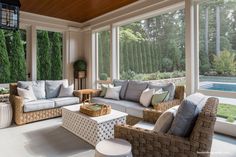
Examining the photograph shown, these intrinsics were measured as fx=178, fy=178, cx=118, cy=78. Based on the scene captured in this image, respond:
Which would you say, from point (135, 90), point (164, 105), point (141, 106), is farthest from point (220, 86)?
Result: point (135, 90)

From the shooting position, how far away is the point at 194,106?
→ 1629 millimetres

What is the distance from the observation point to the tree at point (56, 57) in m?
5.84

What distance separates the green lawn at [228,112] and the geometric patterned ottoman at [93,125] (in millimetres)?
1861

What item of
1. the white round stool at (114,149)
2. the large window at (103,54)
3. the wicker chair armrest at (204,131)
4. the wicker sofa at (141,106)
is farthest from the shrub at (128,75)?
the wicker chair armrest at (204,131)

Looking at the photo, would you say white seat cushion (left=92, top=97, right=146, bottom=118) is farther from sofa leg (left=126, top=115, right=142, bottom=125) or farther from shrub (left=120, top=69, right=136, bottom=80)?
shrub (left=120, top=69, right=136, bottom=80)

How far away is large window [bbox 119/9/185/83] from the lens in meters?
3.88

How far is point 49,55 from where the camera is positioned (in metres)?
5.75

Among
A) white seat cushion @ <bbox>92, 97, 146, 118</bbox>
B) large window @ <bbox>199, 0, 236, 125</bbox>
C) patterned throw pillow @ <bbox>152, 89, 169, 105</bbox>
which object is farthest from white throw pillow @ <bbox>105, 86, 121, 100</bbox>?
large window @ <bbox>199, 0, 236, 125</bbox>

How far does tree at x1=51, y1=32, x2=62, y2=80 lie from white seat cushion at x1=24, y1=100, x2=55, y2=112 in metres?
Result: 1.99

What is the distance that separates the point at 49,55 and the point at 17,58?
94 centimetres

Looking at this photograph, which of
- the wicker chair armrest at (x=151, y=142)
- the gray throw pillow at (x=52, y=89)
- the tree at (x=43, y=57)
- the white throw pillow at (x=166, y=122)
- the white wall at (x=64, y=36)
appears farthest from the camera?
the tree at (x=43, y=57)

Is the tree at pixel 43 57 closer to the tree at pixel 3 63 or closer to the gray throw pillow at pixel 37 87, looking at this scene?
the tree at pixel 3 63

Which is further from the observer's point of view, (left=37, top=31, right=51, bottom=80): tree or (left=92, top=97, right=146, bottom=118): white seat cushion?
(left=37, top=31, right=51, bottom=80): tree

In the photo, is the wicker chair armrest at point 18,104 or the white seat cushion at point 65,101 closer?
the wicker chair armrest at point 18,104
